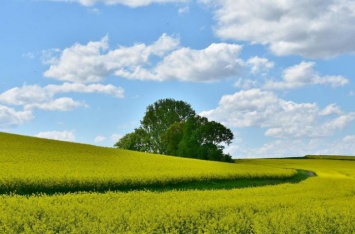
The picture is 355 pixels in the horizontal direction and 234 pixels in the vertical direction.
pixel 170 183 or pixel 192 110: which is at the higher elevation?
pixel 192 110

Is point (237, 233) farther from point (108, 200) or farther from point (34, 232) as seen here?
point (108, 200)

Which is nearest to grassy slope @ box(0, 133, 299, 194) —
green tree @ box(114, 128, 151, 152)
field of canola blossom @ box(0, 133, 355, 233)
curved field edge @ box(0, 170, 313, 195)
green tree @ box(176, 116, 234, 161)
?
curved field edge @ box(0, 170, 313, 195)

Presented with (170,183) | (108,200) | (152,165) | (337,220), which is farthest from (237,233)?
(152,165)

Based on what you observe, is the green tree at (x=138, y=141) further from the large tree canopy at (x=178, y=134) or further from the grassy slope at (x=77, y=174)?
the grassy slope at (x=77, y=174)

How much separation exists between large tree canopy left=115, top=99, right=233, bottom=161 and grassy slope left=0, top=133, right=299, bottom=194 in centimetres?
2555

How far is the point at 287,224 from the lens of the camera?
1355 cm

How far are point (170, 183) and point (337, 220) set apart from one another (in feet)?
59.8

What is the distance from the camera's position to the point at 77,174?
1121 inches

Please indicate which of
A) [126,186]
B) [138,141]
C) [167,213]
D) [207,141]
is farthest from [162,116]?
[167,213]

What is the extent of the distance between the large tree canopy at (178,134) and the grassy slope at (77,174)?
2555cm

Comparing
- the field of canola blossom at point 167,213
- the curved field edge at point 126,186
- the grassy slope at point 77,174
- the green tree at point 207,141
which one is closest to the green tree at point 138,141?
the green tree at point 207,141

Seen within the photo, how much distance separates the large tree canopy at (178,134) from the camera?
7274 cm

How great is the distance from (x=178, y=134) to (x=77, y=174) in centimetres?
5357

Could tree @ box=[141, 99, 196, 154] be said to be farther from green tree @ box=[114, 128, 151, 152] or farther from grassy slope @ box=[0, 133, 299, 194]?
grassy slope @ box=[0, 133, 299, 194]
